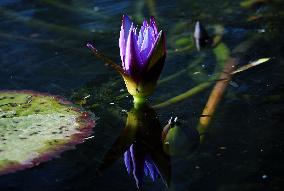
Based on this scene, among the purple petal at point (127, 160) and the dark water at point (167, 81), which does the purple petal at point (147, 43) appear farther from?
the purple petal at point (127, 160)

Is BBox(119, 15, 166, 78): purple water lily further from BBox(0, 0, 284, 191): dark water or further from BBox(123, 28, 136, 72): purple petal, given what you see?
BBox(0, 0, 284, 191): dark water

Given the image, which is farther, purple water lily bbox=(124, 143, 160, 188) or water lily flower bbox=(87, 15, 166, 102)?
water lily flower bbox=(87, 15, 166, 102)

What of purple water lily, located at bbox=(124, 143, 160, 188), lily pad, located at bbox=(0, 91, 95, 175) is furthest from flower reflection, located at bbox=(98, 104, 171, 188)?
lily pad, located at bbox=(0, 91, 95, 175)

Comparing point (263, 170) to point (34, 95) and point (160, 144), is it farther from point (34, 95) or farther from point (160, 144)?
point (34, 95)

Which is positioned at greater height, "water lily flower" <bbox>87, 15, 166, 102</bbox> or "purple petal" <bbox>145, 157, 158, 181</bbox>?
"water lily flower" <bbox>87, 15, 166, 102</bbox>

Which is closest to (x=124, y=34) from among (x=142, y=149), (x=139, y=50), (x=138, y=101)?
(x=139, y=50)

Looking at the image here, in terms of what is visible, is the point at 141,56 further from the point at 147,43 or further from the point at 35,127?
the point at 35,127

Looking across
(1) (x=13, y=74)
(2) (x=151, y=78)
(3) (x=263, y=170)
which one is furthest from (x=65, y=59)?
(3) (x=263, y=170)
